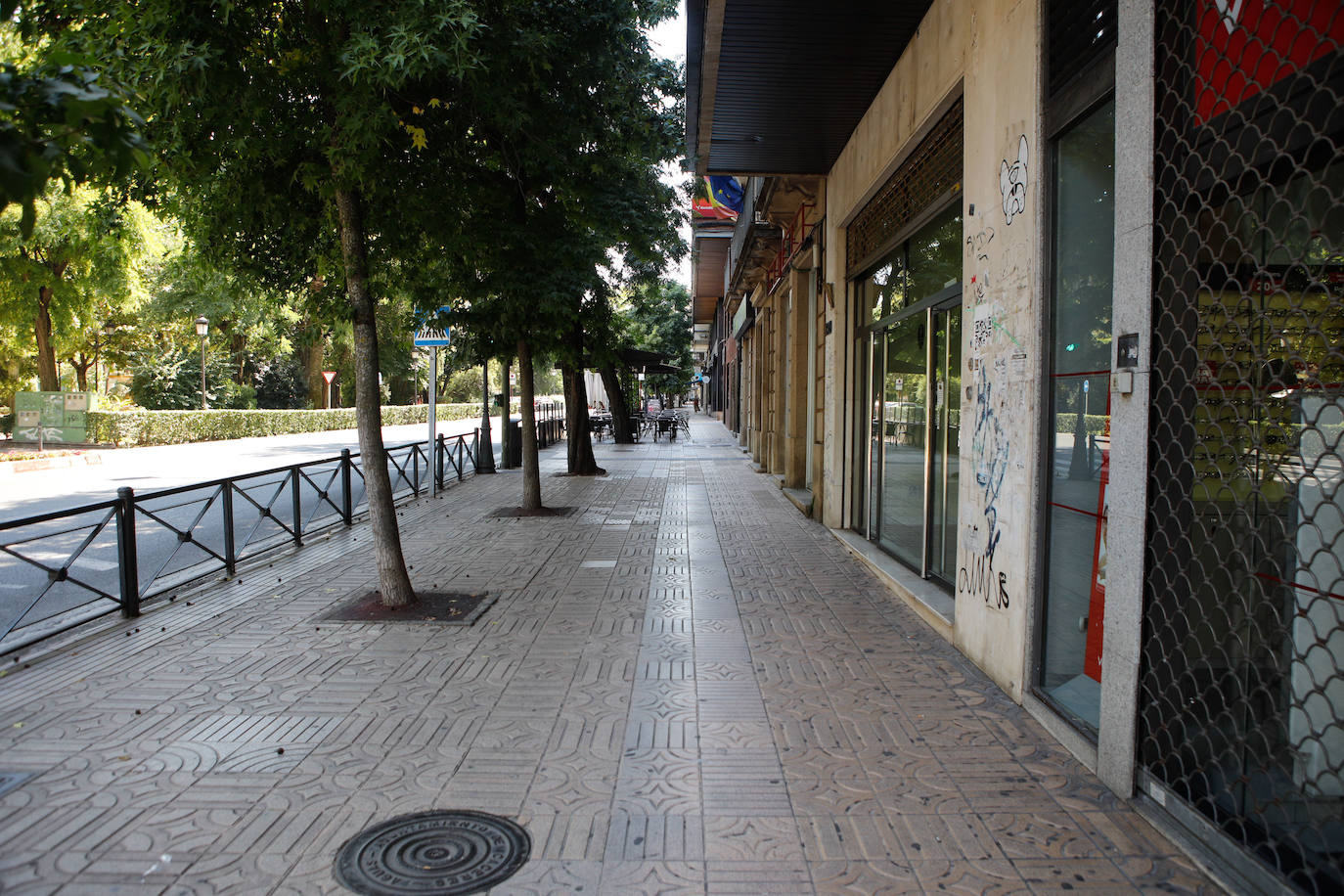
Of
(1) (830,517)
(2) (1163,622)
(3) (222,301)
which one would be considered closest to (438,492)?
(1) (830,517)

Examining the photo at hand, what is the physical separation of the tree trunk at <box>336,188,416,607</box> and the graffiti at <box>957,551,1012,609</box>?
4257mm

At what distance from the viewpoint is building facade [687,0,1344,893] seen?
270 cm

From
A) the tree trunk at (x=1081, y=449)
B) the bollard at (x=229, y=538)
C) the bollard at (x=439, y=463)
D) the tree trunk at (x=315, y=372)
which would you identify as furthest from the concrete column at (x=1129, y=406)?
the tree trunk at (x=315, y=372)

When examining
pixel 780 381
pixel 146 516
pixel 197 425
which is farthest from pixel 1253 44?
pixel 197 425

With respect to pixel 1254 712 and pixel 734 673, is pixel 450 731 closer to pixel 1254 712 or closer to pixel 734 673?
pixel 734 673

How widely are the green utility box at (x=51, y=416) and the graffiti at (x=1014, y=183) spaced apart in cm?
2684

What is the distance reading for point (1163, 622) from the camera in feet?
10.7

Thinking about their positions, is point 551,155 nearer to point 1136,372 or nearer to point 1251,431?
point 1136,372

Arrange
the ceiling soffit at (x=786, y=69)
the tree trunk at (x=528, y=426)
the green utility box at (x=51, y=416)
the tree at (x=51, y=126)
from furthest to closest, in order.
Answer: the green utility box at (x=51, y=416), the tree trunk at (x=528, y=426), the ceiling soffit at (x=786, y=69), the tree at (x=51, y=126)

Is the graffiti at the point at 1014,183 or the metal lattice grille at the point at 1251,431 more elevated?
the graffiti at the point at 1014,183

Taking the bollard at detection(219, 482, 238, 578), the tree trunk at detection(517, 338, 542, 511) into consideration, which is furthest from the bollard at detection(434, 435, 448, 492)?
the bollard at detection(219, 482, 238, 578)

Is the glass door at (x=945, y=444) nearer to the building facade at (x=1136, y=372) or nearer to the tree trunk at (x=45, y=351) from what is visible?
the building facade at (x=1136, y=372)

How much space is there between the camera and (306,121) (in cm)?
639

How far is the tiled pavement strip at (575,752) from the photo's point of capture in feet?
9.90
